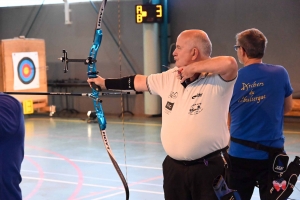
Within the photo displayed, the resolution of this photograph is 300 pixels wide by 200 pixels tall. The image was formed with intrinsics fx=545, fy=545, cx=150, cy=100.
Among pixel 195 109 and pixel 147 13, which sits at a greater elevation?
pixel 147 13

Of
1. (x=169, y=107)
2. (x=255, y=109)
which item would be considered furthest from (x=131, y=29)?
(x=169, y=107)

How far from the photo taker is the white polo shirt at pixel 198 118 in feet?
7.84

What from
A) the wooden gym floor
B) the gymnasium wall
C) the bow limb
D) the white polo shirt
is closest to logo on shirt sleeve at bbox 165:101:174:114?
the white polo shirt

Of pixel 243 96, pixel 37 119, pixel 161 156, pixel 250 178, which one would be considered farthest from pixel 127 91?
pixel 37 119

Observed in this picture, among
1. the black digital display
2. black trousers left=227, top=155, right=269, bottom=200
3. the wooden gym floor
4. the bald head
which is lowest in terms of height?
the wooden gym floor

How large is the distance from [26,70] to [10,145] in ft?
28.3

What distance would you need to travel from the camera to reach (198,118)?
2.39m

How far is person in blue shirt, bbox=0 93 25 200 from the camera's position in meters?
1.79

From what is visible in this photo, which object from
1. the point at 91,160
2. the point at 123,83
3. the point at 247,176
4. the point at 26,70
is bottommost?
the point at 91,160

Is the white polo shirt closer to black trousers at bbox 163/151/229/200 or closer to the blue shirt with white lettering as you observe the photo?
black trousers at bbox 163/151/229/200

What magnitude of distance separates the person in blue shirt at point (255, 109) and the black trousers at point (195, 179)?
34 cm

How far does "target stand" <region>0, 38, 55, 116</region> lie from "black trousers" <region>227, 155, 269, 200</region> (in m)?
7.40

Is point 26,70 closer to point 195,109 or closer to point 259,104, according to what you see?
point 259,104

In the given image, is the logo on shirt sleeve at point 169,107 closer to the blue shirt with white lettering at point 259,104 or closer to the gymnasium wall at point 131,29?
the blue shirt with white lettering at point 259,104
